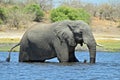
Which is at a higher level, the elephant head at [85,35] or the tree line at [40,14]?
the elephant head at [85,35]

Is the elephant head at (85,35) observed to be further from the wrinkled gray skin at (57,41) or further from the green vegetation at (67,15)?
the green vegetation at (67,15)

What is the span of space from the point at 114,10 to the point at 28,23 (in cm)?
3618

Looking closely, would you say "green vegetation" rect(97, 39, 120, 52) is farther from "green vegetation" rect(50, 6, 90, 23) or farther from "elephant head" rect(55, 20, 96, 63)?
"green vegetation" rect(50, 6, 90, 23)

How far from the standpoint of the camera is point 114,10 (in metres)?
123

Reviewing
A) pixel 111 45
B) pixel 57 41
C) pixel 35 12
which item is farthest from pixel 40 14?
pixel 57 41

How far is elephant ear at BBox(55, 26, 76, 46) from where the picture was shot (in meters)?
34.0

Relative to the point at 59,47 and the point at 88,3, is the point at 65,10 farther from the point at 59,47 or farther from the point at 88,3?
the point at 59,47

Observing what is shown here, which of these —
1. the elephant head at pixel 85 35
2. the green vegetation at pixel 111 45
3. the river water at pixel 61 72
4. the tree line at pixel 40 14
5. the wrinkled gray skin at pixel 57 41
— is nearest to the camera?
the river water at pixel 61 72

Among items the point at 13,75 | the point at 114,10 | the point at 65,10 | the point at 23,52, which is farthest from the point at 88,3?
the point at 13,75

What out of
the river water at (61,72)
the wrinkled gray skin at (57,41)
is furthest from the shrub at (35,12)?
the river water at (61,72)

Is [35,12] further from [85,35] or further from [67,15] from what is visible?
[85,35]

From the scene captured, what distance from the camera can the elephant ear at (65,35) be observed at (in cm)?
3403

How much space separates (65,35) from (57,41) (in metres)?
0.59

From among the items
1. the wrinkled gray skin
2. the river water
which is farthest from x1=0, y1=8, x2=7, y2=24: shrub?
the river water
